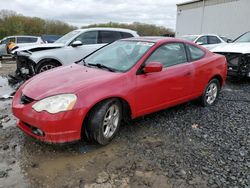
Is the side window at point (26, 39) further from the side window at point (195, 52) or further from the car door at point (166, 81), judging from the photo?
the car door at point (166, 81)

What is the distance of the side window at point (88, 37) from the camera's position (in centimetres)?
810

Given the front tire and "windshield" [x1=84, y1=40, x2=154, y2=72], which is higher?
"windshield" [x1=84, y1=40, x2=154, y2=72]

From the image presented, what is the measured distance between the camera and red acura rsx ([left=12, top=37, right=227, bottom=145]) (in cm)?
322

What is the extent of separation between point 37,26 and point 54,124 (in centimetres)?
3951

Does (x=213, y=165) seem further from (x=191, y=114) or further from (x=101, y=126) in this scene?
(x=191, y=114)

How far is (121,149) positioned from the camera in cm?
363

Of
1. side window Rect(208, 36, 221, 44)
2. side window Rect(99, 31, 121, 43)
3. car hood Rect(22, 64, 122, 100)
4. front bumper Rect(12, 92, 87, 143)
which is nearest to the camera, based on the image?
front bumper Rect(12, 92, 87, 143)

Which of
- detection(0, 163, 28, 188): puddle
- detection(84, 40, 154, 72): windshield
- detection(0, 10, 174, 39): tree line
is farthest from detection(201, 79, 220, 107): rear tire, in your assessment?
detection(0, 10, 174, 39): tree line

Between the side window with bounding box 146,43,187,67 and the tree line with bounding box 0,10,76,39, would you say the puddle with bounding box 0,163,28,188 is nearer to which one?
the side window with bounding box 146,43,187,67

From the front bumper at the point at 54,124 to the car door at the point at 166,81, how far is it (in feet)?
3.53

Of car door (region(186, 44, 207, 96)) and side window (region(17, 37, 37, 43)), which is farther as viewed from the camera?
side window (region(17, 37, 37, 43))

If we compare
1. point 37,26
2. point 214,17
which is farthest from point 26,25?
point 214,17

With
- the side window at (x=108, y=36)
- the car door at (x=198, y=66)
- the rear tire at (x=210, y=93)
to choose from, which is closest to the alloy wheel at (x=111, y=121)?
the car door at (x=198, y=66)

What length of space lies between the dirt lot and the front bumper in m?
0.29
